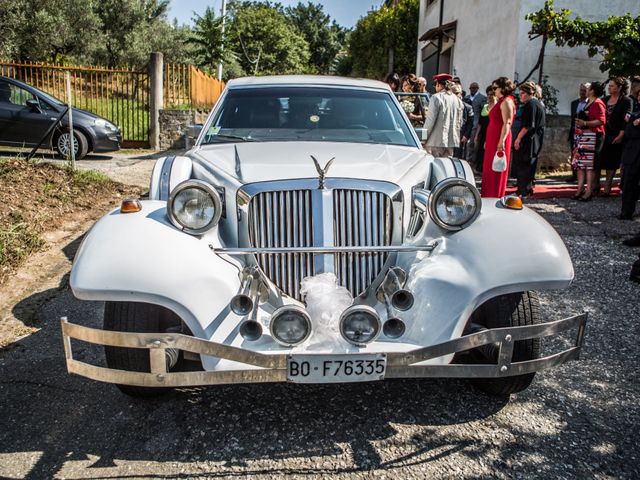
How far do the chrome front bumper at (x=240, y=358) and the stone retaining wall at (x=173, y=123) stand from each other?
13.0m

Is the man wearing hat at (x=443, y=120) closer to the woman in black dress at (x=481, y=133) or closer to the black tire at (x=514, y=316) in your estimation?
the woman in black dress at (x=481, y=133)

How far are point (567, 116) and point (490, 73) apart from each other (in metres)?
2.85

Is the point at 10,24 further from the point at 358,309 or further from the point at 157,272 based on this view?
the point at 358,309

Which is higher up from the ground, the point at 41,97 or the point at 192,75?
the point at 192,75

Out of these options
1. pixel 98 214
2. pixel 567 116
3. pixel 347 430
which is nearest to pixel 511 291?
pixel 347 430

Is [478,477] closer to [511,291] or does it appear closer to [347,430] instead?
[347,430]

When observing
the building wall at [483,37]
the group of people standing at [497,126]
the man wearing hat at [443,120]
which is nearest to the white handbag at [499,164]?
the group of people standing at [497,126]

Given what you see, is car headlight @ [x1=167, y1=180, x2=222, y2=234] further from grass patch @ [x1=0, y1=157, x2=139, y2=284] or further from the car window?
the car window

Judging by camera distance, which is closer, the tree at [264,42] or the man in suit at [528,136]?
the man in suit at [528,136]

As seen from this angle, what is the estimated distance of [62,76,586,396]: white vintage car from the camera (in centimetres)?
253

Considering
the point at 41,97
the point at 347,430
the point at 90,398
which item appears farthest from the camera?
the point at 41,97

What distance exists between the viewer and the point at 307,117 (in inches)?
171

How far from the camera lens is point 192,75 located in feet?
52.0

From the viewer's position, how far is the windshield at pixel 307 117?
4211mm
